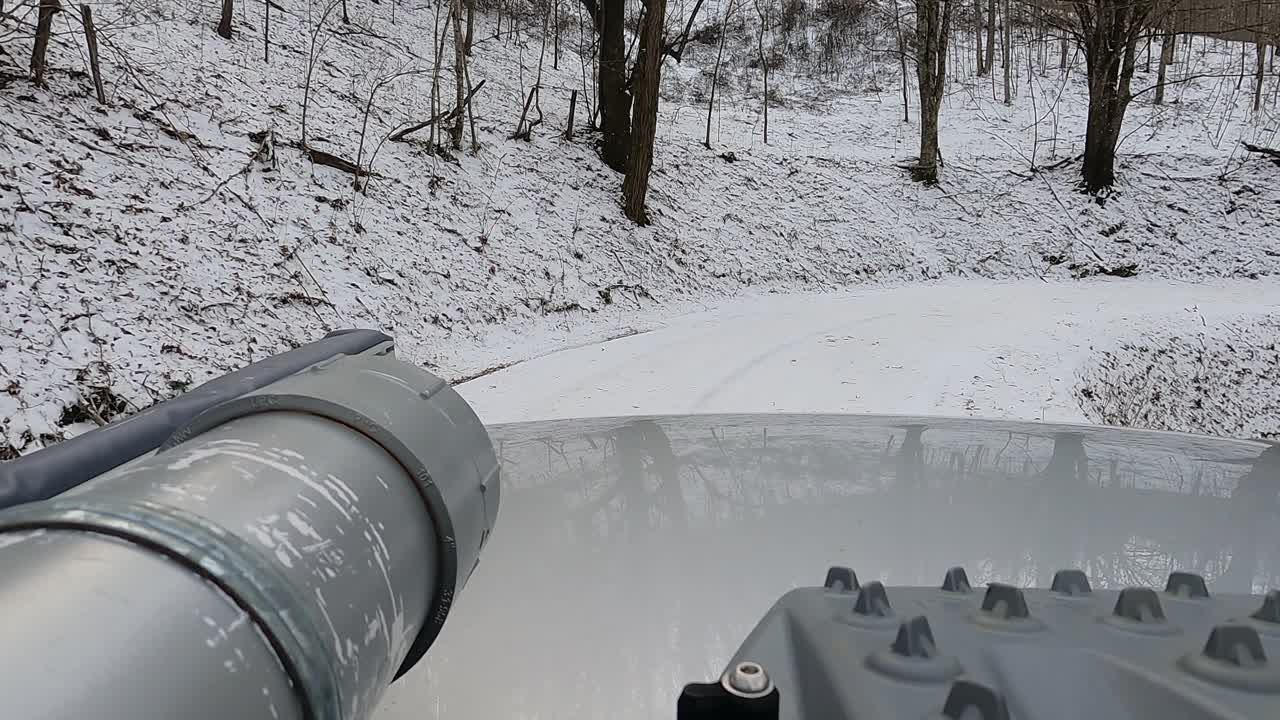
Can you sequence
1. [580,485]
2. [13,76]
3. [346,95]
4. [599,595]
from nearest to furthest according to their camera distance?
[599,595] → [580,485] → [13,76] → [346,95]

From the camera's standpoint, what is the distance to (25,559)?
588mm

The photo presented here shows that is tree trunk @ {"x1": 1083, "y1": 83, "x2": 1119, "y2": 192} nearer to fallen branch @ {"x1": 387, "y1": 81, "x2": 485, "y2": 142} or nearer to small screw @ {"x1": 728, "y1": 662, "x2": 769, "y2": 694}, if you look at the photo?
fallen branch @ {"x1": 387, "y1": 81, "x2": 485, "y2": 142}

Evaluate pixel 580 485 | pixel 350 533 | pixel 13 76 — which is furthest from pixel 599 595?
pixel 13 76

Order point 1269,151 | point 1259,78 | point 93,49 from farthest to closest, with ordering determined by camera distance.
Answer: point 1259,78 < point 1269,151 < point 93,49

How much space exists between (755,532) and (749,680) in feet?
3.94

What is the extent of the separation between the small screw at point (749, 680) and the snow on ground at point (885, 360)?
14.8ft

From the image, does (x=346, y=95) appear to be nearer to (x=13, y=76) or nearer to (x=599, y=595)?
(x=13, y=76)

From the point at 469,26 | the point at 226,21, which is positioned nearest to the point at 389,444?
the point at 226,21

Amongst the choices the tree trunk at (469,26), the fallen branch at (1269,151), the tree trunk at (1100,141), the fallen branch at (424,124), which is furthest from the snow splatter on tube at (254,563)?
the fallen branch at (1269,151)

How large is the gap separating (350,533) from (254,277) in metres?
6.83

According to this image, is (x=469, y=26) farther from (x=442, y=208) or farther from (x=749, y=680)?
(x=749, y=680)

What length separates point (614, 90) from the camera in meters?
12.2

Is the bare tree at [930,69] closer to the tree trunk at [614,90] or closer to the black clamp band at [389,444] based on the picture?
the tree trunk at [614,90]

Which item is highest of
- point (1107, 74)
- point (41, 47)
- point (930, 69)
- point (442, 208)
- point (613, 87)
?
point (930, 69)
